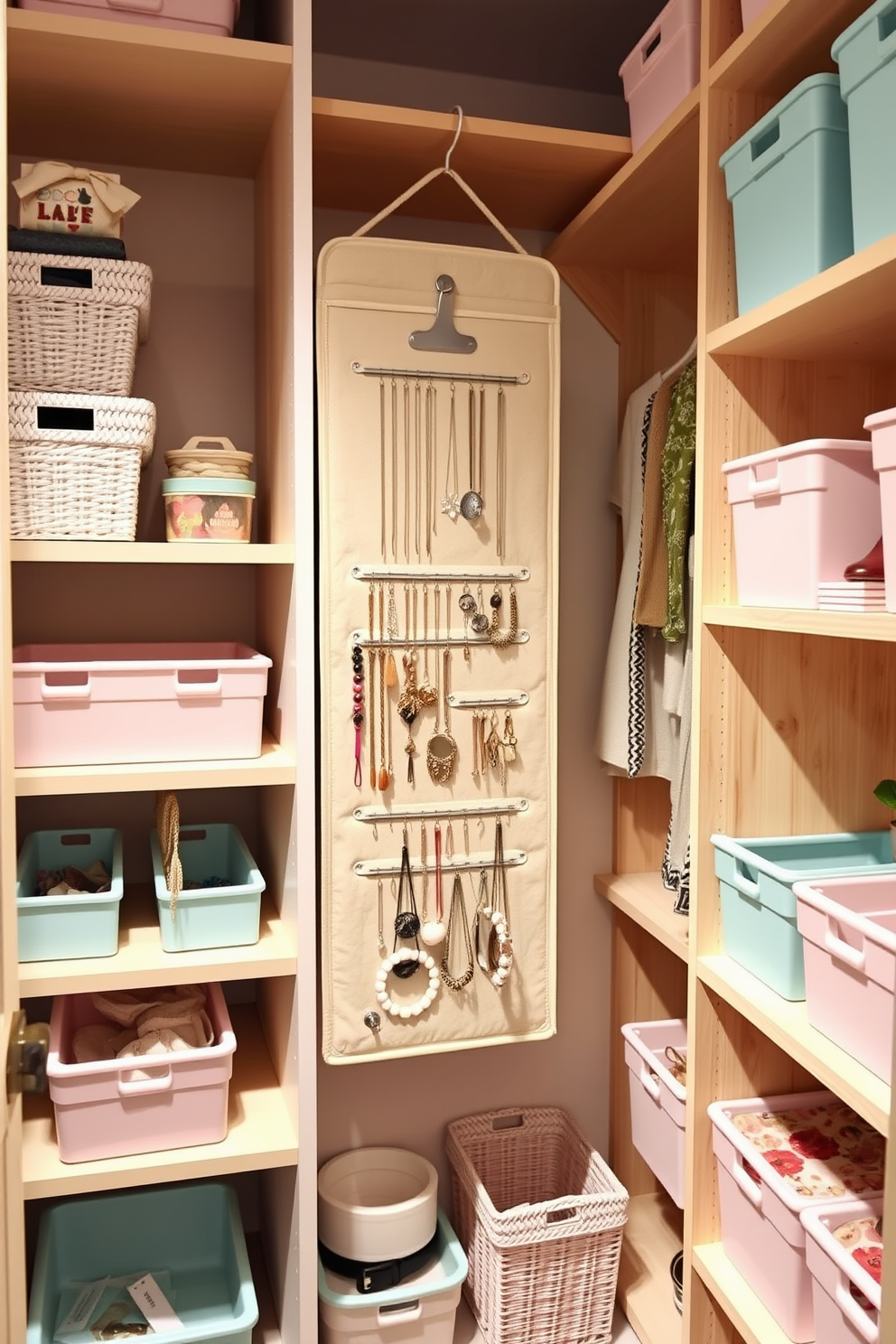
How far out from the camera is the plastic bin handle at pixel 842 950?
130 centimetres

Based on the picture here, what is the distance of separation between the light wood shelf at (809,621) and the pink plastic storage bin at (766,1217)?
759mm

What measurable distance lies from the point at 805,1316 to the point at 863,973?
1.82 ft

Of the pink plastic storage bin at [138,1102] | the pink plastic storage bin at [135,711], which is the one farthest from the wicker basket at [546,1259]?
the pink plastic storage bin at [135,711]

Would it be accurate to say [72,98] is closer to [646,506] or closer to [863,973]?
[646,506]

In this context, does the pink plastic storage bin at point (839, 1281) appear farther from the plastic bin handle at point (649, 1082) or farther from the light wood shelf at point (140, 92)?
the light wood shelf at point (140, 92)

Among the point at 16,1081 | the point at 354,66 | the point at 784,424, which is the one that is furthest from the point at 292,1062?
the point at 354,66

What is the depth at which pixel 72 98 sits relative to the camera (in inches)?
69.9

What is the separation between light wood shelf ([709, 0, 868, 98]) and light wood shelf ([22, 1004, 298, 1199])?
1777 millimetres

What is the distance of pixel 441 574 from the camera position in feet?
6.18

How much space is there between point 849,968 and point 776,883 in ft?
0.64

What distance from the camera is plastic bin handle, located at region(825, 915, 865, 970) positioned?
51.1 inches

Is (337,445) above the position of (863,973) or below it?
above

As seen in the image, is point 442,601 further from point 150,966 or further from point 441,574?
point 150,966

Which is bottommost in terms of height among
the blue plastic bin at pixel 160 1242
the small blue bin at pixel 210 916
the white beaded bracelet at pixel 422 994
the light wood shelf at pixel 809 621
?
the blue plastic bin at pixel 160 1242
